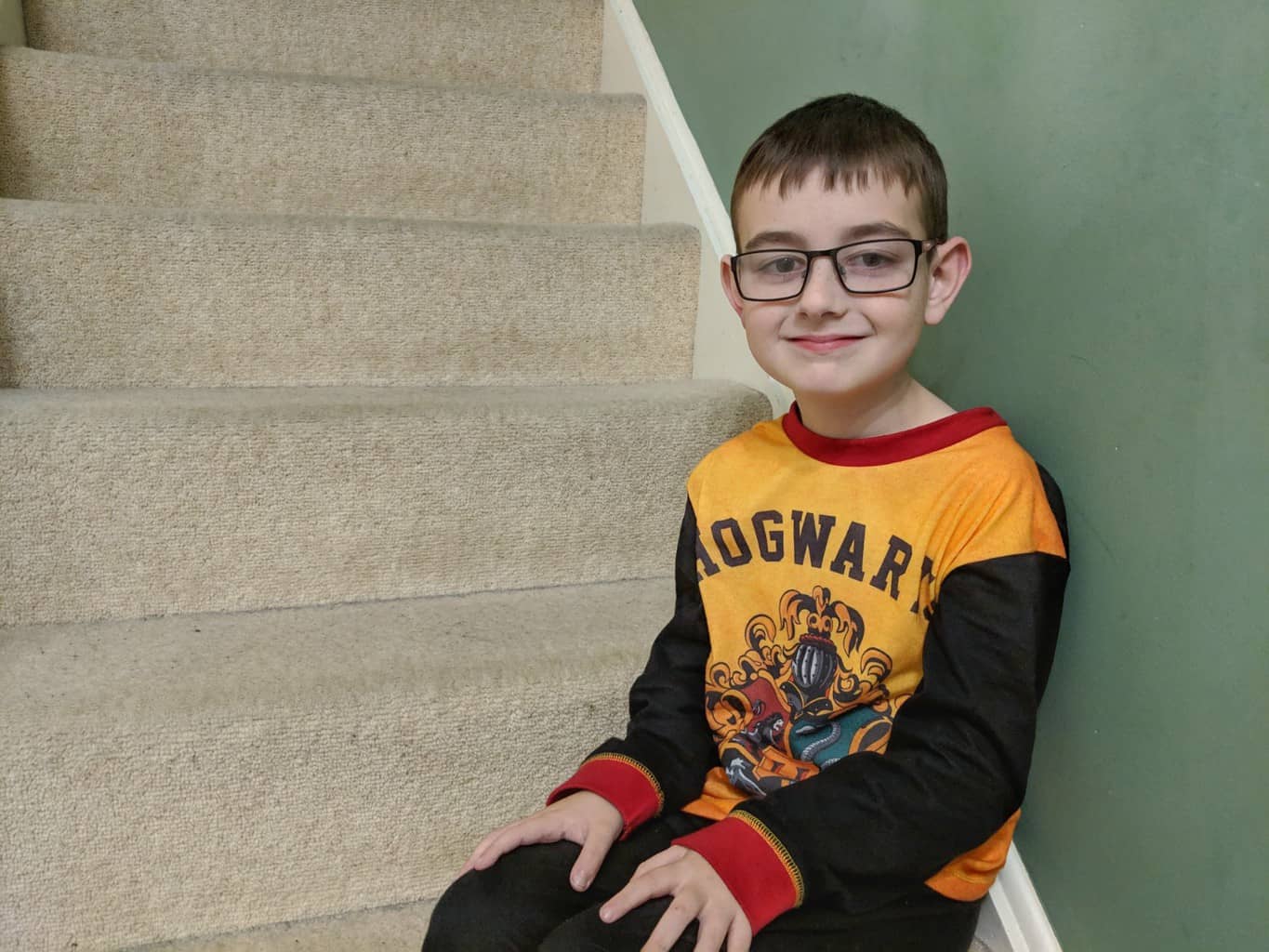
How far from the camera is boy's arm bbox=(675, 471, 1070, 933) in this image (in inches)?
27.7

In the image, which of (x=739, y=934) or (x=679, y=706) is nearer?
→ (x=739, y=934)

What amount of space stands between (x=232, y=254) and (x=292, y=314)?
93 millimetres

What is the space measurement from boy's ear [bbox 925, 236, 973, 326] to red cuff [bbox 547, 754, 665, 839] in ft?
1.37

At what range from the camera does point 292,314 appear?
48.9 inches

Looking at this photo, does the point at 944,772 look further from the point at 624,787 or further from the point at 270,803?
the point at 270,803

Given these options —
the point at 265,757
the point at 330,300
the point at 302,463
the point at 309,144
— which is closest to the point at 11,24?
the point at 309,144

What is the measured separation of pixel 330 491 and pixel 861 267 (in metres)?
0.62

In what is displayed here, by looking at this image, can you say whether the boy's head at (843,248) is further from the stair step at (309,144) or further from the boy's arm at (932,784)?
the stair step at (309,144)

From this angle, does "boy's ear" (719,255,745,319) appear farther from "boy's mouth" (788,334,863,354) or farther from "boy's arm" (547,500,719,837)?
"boy's arm" (547,500,719,837)

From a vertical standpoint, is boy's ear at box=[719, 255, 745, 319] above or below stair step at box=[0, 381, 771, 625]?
above

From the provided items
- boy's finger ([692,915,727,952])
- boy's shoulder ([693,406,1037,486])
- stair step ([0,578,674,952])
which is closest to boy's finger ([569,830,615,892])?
boy's finger ([692,915,727,952])

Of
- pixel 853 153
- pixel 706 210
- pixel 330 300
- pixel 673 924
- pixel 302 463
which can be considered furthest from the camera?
pixel 706 210

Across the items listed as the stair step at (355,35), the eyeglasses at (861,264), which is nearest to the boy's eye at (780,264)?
the eyeglasses at (861,264)

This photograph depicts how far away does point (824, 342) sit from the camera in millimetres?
775
